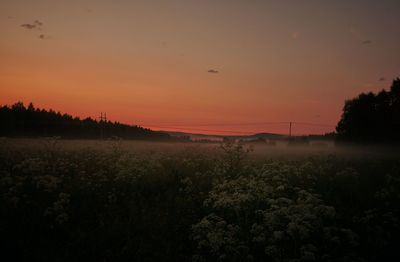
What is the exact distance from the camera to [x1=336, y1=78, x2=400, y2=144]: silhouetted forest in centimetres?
4640

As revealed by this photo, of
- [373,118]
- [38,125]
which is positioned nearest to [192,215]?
[373,118]

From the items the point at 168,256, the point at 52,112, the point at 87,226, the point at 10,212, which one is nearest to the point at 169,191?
the point at 87,226

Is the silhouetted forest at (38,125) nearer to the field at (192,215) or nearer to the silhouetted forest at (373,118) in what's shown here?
the silhouetted forest at (373,118)

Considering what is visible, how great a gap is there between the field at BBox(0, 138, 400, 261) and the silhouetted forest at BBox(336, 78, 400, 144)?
3061cm

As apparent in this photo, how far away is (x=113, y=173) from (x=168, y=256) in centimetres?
810

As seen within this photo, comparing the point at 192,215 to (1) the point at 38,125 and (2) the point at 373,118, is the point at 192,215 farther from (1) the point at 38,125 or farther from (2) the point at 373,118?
(1) the point at 38,125

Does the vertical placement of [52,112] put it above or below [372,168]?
above

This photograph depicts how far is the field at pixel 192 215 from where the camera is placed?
408 inches

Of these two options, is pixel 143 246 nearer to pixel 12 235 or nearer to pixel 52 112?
pixel 12 235

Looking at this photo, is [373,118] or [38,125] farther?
[38,125]

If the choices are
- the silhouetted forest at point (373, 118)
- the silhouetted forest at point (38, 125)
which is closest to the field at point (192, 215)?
the silhouetted forest at point (373, 118)

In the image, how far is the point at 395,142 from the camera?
44875 mm

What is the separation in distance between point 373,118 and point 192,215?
42.4m

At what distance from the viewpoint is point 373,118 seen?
158ft
